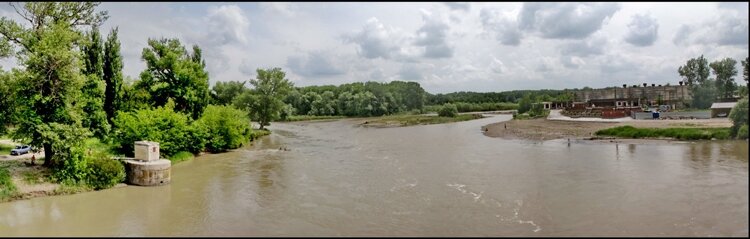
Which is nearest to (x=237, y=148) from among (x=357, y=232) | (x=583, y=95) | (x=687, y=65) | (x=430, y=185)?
(x=430, y=185)

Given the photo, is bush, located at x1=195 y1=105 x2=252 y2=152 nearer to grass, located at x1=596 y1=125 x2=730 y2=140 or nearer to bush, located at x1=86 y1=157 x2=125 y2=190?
bush, located at x1=86 y1=157 x2=125 y2=190

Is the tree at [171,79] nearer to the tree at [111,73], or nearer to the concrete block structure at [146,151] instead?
the tree at [111,73]

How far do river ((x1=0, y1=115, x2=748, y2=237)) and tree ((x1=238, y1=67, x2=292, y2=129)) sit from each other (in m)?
29.5

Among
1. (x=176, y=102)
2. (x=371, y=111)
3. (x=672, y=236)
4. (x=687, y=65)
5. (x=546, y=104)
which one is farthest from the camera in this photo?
(x=371, y=111)

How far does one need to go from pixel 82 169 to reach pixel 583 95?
91.6m

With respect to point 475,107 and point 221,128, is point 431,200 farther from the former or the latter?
point 475,107

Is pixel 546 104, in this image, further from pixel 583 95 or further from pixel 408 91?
pixel 408 91

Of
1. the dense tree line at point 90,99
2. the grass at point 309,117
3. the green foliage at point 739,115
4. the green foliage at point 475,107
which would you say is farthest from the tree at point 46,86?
the green foliage at point 475,107

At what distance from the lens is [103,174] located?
21.7 metres

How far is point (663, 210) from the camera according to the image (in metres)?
15.8

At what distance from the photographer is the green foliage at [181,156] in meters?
30.5

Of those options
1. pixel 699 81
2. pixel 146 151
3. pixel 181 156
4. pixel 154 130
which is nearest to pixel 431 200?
pixel 146 151

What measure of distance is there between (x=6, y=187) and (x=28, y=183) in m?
0.89

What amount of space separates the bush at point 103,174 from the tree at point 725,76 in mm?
Result: 53170
